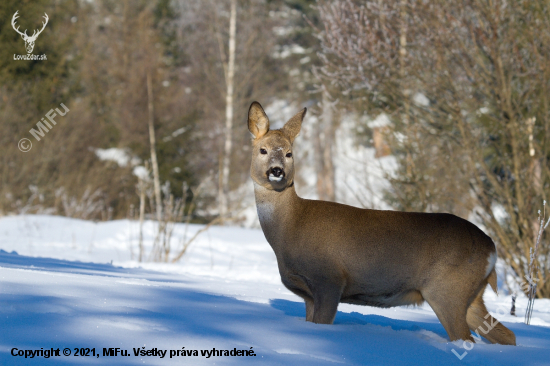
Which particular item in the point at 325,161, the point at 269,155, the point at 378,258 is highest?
the point at 325,161

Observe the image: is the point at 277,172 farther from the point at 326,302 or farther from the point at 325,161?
the point at 325,161

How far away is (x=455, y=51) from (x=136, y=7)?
22.8 m

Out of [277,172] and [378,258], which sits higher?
[277,172]

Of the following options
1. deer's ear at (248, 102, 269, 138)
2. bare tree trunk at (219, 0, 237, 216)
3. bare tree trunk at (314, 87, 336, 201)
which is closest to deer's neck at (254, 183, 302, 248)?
deer's ear at (248, 102, 269, 138)

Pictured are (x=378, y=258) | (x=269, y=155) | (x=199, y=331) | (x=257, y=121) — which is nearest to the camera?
(x=199, y=331)

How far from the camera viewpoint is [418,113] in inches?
380

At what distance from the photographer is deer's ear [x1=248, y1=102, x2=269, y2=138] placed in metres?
4.16

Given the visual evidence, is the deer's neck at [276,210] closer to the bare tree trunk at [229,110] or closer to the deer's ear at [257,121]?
the deer's ear at [257,121]

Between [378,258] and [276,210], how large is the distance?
2.38ft

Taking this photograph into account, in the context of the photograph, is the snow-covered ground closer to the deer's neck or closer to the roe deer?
the roe deer

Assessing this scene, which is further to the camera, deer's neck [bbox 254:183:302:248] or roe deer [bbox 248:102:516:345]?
deer's neck [bbox 254:183:302:248]

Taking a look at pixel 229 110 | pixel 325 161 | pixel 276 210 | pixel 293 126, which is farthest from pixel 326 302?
pixel 325 161

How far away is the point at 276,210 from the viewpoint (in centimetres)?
403

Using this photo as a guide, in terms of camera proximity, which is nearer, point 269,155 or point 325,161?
point 269,155
